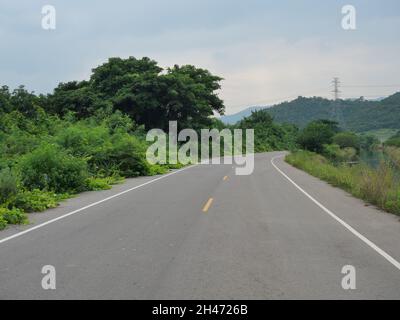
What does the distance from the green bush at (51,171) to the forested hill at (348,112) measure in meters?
69.5

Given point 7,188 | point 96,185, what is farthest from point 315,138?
point 7,188

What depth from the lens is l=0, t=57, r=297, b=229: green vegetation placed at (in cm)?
1659

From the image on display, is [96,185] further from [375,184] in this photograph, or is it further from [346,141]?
[346,141]

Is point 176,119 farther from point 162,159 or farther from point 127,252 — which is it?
A: point 127,252

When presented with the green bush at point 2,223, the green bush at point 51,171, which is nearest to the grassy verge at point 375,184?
the green bush at point 2,223

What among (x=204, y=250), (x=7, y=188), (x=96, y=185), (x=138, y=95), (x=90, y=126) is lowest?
(x=96, y=185)

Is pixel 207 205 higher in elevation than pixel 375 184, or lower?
lower

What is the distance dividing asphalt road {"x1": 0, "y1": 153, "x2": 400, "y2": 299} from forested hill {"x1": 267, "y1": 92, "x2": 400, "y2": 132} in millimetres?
72103

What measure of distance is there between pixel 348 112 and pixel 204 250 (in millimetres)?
112426

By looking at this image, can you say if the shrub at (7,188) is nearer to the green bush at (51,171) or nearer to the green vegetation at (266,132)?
the green bush at (51,171)

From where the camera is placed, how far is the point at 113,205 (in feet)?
45.3

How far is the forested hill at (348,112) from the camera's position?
3343 inches

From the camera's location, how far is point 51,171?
17188 millimetres

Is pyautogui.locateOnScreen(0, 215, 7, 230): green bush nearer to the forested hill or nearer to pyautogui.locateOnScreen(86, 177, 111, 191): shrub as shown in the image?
pyautogui.locateOnScreen(86, 177, 111, 191): shrub
